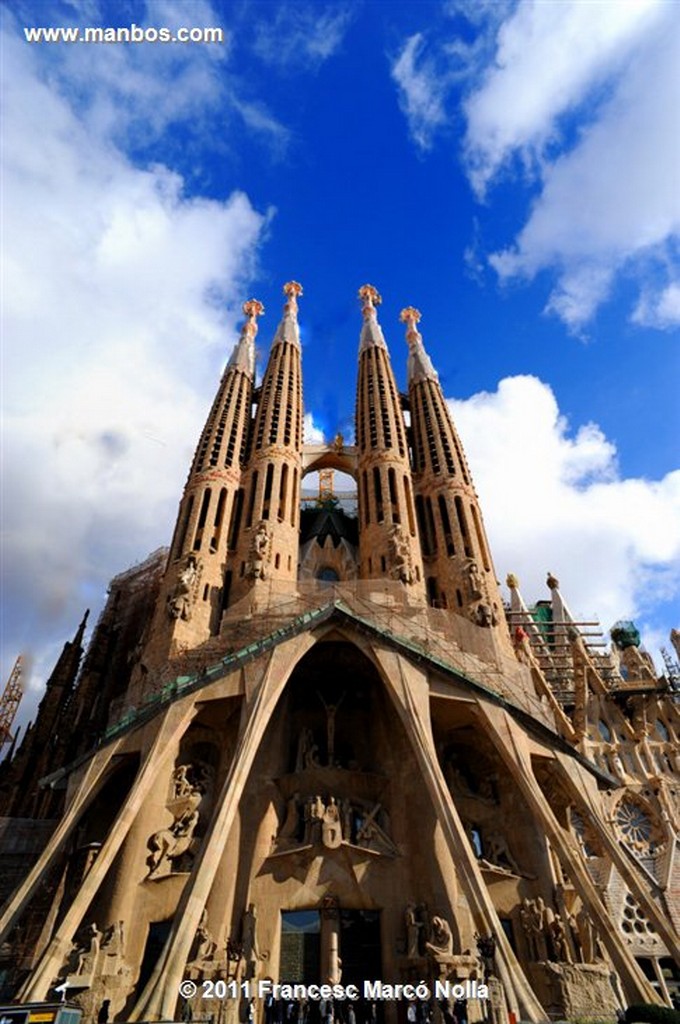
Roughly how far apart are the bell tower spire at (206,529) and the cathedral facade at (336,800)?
0.46 ft

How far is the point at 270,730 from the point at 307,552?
13.5 meters

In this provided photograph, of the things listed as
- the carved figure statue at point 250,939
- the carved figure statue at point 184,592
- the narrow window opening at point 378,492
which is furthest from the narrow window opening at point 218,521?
the carved figure statue at point 250,939

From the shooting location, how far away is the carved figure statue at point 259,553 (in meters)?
26.7

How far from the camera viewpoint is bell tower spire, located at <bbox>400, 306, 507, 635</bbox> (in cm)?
2755

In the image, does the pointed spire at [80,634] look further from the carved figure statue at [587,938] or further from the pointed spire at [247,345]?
the carved figure statue at [587,938]

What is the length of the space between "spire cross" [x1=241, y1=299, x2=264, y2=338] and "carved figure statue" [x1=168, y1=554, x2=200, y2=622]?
22790 millimetres

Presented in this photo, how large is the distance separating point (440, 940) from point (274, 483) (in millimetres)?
20800

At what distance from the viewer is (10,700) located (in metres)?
45.2

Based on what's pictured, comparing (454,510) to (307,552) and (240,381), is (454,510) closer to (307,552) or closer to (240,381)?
(307,552)

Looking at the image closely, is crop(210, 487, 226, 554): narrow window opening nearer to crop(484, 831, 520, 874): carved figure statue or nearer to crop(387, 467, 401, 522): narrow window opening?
crop(387, 467, 401, 522): narrow window opening

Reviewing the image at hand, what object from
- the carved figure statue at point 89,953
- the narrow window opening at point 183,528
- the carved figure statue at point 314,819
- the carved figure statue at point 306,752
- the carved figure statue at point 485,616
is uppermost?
the narrow window opening at point 183,528

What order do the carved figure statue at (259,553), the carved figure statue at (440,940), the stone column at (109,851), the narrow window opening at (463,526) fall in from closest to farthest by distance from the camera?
the stone column at (109,851), the carved figure statue at (440,940), the carved figure statue at (259,553), the narrow window opening at (463,526)

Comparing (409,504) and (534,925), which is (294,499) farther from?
(534,925)

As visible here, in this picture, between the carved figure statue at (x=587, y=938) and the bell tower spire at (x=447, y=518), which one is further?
the bell tower spire at (x=447, y=518)
